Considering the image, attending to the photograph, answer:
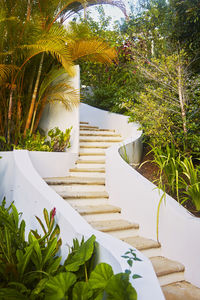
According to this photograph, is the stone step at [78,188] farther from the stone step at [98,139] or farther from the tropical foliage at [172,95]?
the stone step at [98,139]

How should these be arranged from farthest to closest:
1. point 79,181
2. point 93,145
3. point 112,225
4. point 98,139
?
point 98,139, point 93,145, point 79,181, point 112,225

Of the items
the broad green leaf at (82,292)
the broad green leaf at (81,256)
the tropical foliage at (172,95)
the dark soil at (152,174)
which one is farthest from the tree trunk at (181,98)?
the broad green leaf at (82,292)

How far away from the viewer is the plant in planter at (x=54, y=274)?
71.5 inches

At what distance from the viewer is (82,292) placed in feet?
6.16

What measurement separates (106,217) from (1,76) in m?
3.09

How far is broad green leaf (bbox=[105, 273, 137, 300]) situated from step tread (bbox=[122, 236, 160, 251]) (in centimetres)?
131

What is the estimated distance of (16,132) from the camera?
17.1ft

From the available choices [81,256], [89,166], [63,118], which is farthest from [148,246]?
[63,118]

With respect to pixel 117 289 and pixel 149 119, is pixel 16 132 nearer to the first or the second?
pixel 149 119

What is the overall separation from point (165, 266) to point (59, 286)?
1.32m

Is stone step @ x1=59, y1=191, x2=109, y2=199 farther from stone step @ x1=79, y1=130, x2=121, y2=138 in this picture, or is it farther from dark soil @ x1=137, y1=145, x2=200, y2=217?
stone step @ x1=79, y1=130, x2=121, y2=138

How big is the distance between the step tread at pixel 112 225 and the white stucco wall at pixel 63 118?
2.06 meters

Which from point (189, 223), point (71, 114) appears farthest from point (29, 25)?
point (189, 223)

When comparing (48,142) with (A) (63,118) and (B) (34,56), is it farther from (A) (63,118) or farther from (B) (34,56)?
(B) (34,56)
